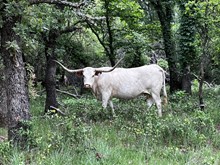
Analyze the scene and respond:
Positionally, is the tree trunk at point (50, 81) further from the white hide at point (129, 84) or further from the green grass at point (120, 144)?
the green grass at point (120, 144)

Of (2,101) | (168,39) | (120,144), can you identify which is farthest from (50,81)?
(168,39)

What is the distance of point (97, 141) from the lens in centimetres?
606

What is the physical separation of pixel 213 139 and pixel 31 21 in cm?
431

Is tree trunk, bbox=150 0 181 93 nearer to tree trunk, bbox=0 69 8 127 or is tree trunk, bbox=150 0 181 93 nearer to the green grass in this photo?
the green grass

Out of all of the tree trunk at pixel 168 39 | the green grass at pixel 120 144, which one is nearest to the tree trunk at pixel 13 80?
the green grass at pixel 120 144

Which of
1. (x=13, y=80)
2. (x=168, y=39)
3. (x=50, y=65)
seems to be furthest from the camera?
(x=168, y=39)

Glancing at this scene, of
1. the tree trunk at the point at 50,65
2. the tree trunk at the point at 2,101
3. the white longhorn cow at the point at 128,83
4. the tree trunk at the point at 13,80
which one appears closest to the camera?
the tree trunk at the point at 13,80

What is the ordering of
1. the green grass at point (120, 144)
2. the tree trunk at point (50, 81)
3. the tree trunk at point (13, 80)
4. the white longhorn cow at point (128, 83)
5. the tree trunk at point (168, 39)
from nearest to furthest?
the green grass at point (120, 144)
the tree trunk at point (13, 80)
the white longhorn cow at point (128, 83)
the tree trunk at point (50, 81)
the tree trunk at point (168, 39)

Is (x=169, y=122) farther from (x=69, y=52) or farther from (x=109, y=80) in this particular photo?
(x=69, y=52)

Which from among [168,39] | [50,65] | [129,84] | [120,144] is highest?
[168,39]

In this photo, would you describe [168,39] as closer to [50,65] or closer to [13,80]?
[50,65]

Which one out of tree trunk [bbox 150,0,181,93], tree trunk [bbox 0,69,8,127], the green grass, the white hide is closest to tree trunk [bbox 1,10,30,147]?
the green grass

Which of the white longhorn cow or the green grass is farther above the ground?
the white longhorn cow

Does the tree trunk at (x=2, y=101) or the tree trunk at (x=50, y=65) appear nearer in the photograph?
the tree trunk at (x=2, y=101)
